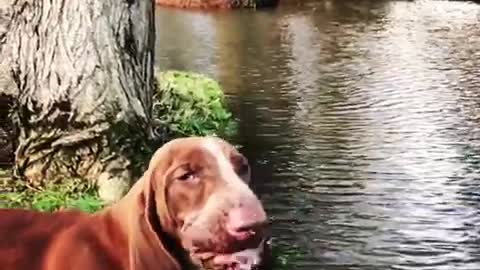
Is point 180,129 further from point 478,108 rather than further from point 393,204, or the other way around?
point 478,108

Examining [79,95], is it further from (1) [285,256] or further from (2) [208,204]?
(2) [208,204]

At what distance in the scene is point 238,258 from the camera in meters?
2.64

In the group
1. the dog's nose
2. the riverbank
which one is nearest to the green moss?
the riverbank

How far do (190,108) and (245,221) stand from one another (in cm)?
553

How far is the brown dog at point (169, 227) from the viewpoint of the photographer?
261 cm

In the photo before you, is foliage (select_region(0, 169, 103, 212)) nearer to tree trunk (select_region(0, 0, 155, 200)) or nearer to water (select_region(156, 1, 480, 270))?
tree trunk (select_region(0, 0, 155, 200))

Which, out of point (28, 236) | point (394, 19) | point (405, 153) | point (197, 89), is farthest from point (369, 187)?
point (394, 19)

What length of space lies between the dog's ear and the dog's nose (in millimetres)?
260

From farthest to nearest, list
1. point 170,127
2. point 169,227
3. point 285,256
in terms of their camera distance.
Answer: point 170,127 < point 285,256 < point 169,227

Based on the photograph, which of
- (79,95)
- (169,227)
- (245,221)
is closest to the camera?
(245,221)

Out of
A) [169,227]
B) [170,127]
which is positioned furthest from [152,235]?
[170,127]

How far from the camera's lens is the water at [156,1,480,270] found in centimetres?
521

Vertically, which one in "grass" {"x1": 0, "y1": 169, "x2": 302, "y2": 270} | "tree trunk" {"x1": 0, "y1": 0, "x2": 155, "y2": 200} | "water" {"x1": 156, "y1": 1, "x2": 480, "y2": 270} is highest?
"tree trunk" {"x1": 0, "y1": 0, "x2": 155, "y2": 200}

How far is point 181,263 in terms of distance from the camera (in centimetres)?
278
